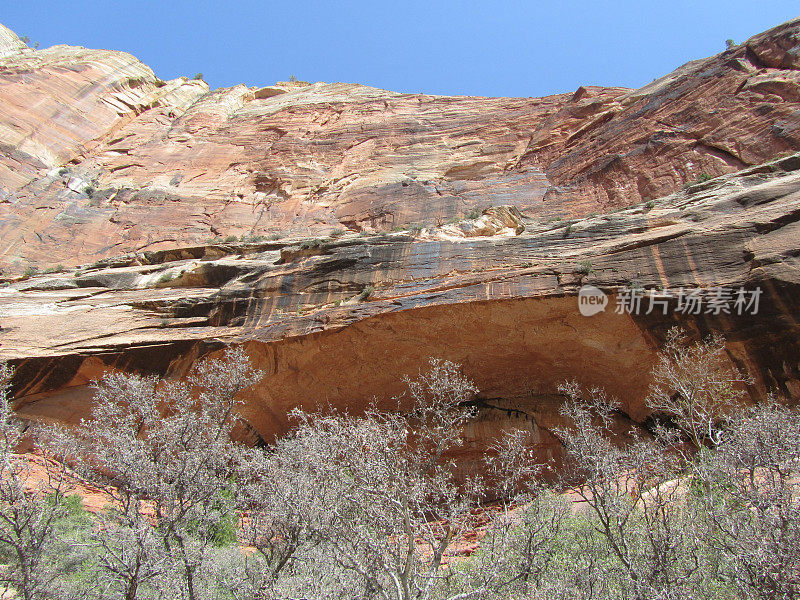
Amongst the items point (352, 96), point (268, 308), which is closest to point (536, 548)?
point (268, 308)

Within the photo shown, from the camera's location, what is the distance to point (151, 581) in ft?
28.6

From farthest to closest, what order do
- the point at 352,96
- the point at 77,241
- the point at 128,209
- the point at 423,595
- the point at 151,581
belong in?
the point at 352,96 → the point at 128,209 → the point at 77,241 → the point at 151,581 → the point at 423,595

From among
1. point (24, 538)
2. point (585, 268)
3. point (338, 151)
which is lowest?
point (24, 538)


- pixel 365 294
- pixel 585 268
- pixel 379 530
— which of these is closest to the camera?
pixel 379 530

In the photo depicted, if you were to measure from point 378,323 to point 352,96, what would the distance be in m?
31.3

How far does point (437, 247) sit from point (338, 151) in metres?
20.0

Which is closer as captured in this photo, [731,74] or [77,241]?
[731,74]

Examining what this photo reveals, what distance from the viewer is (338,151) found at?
3212 cm

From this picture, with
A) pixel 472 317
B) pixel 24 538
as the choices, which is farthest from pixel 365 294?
pixel 24 538

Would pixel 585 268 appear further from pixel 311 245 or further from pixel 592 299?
pixel 311 245

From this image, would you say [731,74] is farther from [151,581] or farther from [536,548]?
[151,581]

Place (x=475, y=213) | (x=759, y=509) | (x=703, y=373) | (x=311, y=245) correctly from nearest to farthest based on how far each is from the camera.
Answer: (x=759, y=509)
(x=703, y=373)
(x=311, y=245)
(x=475, y=213)

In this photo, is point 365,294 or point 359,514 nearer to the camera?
point 359,514

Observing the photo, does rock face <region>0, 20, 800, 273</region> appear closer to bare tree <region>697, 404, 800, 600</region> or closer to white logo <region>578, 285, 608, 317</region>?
white logo <region>578, 285, 608, 317</region>
